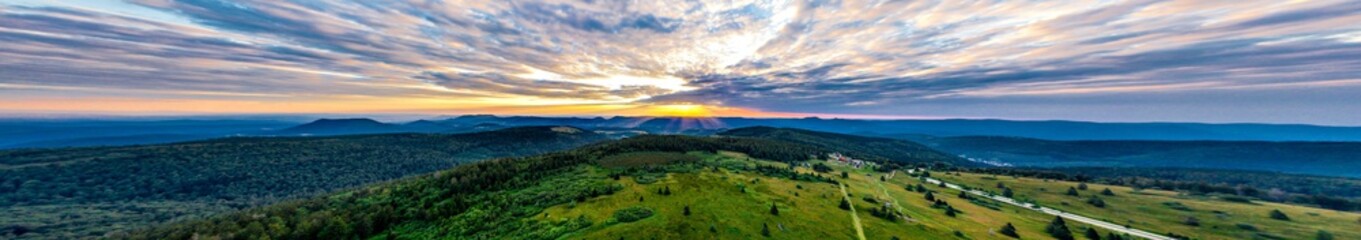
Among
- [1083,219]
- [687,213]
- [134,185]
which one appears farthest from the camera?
[134,185]

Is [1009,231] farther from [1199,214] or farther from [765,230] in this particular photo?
[1199,214]

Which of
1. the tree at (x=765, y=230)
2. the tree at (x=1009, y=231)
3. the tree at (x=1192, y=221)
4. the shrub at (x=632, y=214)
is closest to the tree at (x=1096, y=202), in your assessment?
the tree at (x=1192, y=221)

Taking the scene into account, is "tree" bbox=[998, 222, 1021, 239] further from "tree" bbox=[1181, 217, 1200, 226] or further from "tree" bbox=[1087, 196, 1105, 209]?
"tree" bbox=[1087, 196, 1105, 209]

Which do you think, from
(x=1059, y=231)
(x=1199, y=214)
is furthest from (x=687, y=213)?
(x=1199, y=214)

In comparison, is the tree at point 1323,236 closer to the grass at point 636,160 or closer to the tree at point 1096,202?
the tree at point 1096,202

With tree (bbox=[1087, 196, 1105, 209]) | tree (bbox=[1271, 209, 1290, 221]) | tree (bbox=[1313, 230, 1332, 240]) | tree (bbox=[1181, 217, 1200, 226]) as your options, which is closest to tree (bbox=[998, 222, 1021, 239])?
tree (bbox=[1313, 230, 1332, 240])

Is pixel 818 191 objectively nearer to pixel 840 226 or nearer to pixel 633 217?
pixel 840 226

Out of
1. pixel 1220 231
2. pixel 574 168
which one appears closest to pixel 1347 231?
pixel 1220 231

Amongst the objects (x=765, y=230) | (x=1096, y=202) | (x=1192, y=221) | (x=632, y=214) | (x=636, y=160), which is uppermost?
(x=632, y=214)
